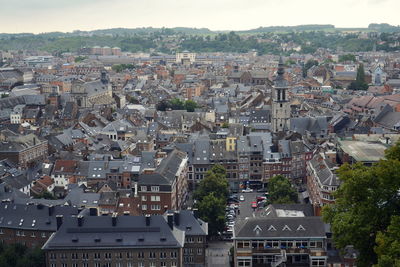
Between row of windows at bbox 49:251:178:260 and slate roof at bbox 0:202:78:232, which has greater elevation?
slate roof at bbox 0:202:78:232

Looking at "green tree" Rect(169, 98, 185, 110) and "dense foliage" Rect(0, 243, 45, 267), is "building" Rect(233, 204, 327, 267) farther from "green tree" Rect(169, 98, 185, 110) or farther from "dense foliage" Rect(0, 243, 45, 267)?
"green tree" Rect(169, 98, 185, 110)

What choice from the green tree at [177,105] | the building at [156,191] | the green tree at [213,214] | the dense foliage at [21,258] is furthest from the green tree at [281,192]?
the green tree at [177,105]

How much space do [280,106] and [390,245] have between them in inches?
2467

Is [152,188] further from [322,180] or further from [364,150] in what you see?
[364,150]

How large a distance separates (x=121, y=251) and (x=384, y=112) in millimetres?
64755

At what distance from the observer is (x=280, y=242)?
49.6 metres

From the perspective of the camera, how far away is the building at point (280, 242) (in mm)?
49156

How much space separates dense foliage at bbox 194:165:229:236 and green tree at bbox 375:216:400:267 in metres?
25.9

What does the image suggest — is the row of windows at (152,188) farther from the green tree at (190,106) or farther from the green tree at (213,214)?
the green tree at (190,106)

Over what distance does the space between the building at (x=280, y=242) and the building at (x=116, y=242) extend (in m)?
5.35

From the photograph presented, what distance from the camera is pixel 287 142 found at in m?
76.8

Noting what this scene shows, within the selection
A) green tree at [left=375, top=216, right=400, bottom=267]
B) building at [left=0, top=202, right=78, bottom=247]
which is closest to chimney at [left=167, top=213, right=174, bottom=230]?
building at [left=0, top=202, right=78, bottom=247]

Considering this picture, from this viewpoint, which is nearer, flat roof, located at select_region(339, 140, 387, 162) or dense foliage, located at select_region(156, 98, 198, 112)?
flat roof, located at select_region(339, 140, 387, 162)

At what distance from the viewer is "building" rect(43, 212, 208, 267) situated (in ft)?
158
